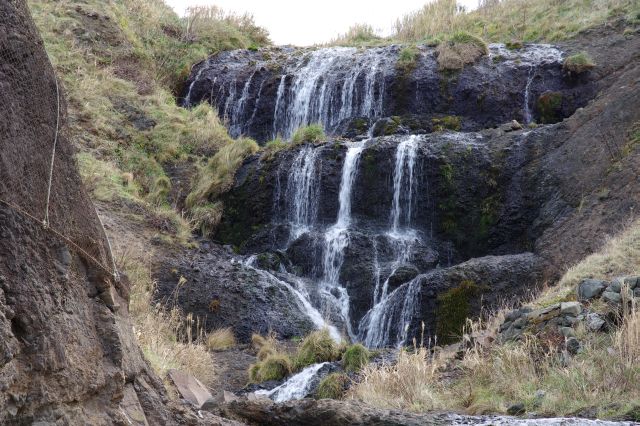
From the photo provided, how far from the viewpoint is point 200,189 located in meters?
19.1

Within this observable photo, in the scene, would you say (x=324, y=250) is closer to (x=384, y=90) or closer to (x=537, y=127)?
(x=537, y=127)

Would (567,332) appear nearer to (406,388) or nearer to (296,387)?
(406,388)

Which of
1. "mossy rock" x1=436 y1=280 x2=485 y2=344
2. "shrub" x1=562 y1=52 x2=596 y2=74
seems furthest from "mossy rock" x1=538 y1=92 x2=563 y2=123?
"mossy rock" x1=436 y1=280 x2=485 y2=344

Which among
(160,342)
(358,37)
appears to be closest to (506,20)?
(358,37)

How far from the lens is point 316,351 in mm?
11367

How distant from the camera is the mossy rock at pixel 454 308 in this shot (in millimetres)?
13328

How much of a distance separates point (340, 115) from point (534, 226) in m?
8.16

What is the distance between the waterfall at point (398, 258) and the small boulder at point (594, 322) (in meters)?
4.61

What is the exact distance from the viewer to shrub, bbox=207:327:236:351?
13062mm

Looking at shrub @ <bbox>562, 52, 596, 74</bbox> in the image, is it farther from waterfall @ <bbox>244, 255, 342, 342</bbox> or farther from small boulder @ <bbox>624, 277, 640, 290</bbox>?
small boulder @ <bbox>624, 277, 640, 290</bbox>

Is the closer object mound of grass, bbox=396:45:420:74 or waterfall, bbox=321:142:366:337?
waterfall, bbox=321:142:366:337

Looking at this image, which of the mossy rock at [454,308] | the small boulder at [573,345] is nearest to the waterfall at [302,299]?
the mossy rock at [454,308]

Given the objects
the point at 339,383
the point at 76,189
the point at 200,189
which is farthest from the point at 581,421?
the point at 200,189

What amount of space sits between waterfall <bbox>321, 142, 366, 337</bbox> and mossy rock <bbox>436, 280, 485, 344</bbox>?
1.85 meters
